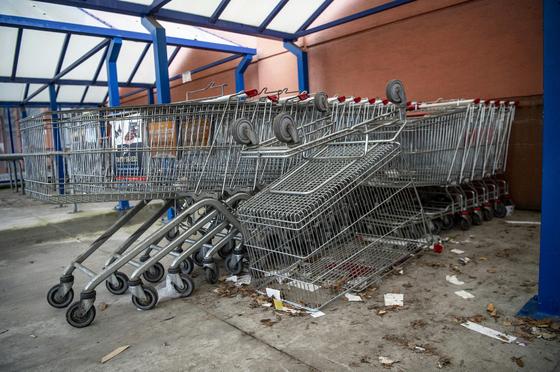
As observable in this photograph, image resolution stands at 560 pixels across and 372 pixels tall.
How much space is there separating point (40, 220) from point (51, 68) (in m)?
4.00

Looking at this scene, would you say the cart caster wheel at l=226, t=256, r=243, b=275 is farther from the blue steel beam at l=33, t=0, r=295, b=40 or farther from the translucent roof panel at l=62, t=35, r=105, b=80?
the translucent roof panel at l=62, t=35, r=105, b=80

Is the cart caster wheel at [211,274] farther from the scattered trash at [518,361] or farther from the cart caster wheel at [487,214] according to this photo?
the cart caster wheel at [487,214]

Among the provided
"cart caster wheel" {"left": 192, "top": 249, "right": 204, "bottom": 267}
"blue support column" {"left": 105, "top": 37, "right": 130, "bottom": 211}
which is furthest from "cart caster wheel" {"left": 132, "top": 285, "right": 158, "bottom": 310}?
"blue support column" {"left": 105, "top": 37, "right": 130, "bottom": 211}

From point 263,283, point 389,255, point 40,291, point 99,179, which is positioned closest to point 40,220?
point 40,291

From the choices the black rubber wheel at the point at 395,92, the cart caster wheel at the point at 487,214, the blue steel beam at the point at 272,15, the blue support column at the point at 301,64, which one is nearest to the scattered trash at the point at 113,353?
the black rubber wheel at the point at 395,92

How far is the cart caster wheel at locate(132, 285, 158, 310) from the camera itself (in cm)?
310

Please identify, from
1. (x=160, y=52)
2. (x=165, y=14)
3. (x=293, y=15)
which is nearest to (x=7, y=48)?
(x=160, y=52)

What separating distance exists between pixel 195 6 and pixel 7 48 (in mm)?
5145

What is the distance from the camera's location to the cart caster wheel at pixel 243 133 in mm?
3223

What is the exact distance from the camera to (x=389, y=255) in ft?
12.3

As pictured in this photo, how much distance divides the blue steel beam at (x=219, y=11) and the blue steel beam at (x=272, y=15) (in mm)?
928

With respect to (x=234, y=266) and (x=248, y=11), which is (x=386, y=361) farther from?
(x=248, y=11)

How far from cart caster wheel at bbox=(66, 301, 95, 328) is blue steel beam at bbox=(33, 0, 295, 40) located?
3.87m

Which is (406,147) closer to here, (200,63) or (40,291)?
(40,291)
